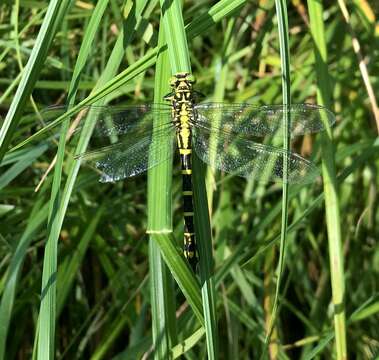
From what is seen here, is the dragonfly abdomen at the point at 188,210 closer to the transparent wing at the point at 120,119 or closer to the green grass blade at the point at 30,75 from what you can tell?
the transparent wing at the point at 120,119

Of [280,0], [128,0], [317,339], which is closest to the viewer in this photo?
[280,0]

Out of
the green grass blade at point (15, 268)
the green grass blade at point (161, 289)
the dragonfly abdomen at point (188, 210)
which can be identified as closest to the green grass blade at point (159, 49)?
the green grass blade at point (161, 289)

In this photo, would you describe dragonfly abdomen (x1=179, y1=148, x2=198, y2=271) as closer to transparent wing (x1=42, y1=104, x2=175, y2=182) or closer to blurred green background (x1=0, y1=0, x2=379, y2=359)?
transparent wing (x1=42, y1=104, x2=175, y2=182)

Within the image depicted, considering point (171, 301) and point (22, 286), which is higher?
point (22, 286)

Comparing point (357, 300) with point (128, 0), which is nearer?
point (128, 0)

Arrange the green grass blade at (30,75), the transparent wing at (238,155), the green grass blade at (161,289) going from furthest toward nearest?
1. the transparent wing at (238,155)
2. the green grass blade at (161,289)
3. the green grass blade at (30,75)

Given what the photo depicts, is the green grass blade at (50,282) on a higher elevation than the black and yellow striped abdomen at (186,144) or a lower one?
lower

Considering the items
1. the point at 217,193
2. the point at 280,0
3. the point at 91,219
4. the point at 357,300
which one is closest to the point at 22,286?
the point at 91,219

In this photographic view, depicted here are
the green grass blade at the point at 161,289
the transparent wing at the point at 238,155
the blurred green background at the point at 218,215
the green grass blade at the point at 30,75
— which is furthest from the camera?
the blurred green background at the point at 218,215

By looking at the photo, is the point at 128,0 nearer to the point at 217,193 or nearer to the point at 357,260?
the point at 217,193
